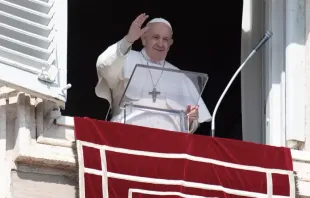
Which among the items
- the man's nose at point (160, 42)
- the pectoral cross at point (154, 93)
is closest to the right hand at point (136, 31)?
the pectoral cross at point (154, 93)

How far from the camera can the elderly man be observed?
10.2m

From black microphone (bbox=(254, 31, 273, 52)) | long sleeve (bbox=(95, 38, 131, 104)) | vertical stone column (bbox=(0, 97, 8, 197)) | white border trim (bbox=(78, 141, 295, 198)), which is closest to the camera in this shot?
vertical stone column (bbox=(0, 97, 8, 197))

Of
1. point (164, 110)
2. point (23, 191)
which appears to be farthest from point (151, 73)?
point (23, 191)

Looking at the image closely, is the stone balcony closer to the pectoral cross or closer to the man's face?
the pectoral cross

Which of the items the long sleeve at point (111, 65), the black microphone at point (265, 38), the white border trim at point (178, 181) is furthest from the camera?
the black microphone at point (265, 38)

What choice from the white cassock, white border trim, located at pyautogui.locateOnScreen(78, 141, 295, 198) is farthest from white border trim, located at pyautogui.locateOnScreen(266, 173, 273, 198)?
the white cassock

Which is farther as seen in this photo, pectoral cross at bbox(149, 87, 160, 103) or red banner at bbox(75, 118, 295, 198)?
pectoral cross at bbox(149, 87, 160, 103)

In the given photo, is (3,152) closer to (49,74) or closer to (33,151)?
(33,151)

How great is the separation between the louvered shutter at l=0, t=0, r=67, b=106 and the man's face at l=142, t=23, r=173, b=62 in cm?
101

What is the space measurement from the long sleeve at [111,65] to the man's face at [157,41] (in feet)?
1.11

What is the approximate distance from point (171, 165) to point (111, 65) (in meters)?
0.79

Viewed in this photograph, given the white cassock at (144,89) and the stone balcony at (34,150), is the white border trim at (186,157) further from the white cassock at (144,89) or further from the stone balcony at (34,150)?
the white cassock at (144,89)

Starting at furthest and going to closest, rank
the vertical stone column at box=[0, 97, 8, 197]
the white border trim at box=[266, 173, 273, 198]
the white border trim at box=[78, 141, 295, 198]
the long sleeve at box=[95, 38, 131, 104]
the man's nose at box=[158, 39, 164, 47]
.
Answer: the man's nose at box=[158, 39, 164, 47] → the long sleeve at box=[95, 38, 131, 104] → the white border trim at box=[266, 173, 273, 198] → the white border trim at box=[78, 141, 295, 198] → the vertical stone column at box=[0, 97, 8, 197]

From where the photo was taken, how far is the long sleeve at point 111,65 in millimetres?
10375
